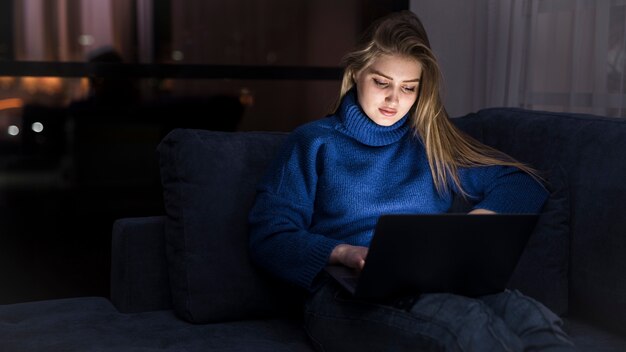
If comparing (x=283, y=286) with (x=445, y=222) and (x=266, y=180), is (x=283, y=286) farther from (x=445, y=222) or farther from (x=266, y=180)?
(x=445, y=222)

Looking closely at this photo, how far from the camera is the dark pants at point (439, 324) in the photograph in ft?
4.59

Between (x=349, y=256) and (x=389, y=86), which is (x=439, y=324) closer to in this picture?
(x=349, y=256)

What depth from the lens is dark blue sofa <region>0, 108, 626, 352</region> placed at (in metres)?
1.78

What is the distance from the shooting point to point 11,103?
11.4ft

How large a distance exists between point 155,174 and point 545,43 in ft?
5.83

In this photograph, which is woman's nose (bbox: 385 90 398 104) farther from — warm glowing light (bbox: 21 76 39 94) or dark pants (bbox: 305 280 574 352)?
warm glowing light (bbox: 21 76 39 94)

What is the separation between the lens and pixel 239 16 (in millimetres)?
4059

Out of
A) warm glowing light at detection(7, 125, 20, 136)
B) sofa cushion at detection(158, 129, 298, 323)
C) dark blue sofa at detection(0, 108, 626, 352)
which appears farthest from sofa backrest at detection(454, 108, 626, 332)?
warm glowing light at detection(7, 125, 20, 136)

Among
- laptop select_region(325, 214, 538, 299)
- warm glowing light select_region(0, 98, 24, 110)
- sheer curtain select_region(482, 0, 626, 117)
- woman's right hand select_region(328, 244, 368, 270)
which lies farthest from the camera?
Answer: warm glowing light select_region(0, 98, 24, 110)

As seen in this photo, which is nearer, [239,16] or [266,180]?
[266,180]

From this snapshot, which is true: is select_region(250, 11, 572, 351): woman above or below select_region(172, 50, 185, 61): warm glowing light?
below

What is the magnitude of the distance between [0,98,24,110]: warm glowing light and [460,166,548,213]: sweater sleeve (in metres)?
2.15

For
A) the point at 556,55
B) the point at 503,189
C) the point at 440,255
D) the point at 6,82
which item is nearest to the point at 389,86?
the point at 503,189

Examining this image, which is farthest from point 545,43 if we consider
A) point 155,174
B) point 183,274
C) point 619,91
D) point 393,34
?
point 155,174
